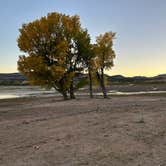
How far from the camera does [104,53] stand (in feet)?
162

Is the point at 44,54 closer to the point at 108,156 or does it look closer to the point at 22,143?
the point at 22,143

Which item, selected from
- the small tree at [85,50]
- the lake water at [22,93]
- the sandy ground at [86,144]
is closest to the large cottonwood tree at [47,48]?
the small tree at [85,50]

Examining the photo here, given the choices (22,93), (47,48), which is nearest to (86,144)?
(47,48)

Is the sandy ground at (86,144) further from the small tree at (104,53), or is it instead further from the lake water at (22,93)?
the lake water at (22,93)

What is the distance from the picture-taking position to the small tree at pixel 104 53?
49.5 metres

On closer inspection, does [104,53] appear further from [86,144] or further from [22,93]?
[22,93]

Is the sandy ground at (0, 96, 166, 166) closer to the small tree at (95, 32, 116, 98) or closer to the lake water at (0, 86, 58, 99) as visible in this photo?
the small tree at (95, 32, 116, 98)

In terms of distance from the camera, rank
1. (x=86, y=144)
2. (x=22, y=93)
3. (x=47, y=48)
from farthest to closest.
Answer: (x=22, y=93) < (x=47, y=48) < (x=86, y=144)

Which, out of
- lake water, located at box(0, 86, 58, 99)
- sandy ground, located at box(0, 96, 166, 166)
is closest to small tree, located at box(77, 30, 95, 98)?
lake water, located at box(0, 86, 58, 99)

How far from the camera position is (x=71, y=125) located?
56.3 feet

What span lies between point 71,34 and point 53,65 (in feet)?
15.6

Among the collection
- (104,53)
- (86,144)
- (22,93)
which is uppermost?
(104,53)

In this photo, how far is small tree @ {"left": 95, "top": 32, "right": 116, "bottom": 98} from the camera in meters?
49.5

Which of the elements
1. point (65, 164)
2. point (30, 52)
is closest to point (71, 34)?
point (30, 52)
